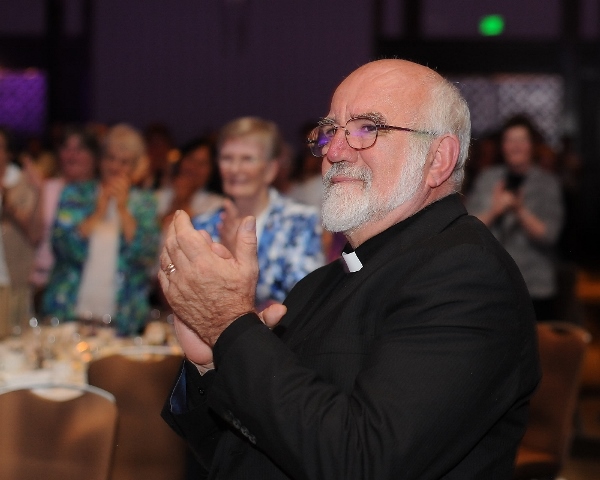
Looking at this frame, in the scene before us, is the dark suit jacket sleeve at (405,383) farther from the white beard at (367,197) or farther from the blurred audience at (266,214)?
the blurred audience at (266,214)

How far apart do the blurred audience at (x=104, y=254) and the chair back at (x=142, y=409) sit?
129cm

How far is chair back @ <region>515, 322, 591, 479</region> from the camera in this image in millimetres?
3756

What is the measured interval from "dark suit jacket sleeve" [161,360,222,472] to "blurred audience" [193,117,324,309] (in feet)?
5.61

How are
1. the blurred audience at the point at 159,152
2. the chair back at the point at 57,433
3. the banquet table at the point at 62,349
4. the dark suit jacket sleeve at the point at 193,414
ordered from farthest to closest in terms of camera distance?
the blurred audience at the point at 159,152 < the banquet table at the point at 62,349 < the chair back at the point at 57,433 < the dark suit jacket sleeve at the point at 193,414

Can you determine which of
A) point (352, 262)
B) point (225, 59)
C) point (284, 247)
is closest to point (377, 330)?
point (352, 262)

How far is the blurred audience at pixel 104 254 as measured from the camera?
469 cm

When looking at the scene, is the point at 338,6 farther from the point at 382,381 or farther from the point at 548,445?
the point at 382,381

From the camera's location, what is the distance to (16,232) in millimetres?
5242

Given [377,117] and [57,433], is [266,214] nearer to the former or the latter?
[57,433]

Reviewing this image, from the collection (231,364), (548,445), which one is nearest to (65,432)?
(231,364)

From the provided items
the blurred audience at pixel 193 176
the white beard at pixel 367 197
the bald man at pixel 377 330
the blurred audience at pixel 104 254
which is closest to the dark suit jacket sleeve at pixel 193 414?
the bald man at pixel 377 330

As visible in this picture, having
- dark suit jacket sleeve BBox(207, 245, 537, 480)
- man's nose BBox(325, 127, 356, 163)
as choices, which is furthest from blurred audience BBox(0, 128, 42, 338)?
dark suit jacket sleeve BBox(207, 245, 537, 480)

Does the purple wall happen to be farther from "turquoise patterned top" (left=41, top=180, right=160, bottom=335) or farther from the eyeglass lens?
the eyeglass lens

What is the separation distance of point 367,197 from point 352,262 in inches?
6.3
